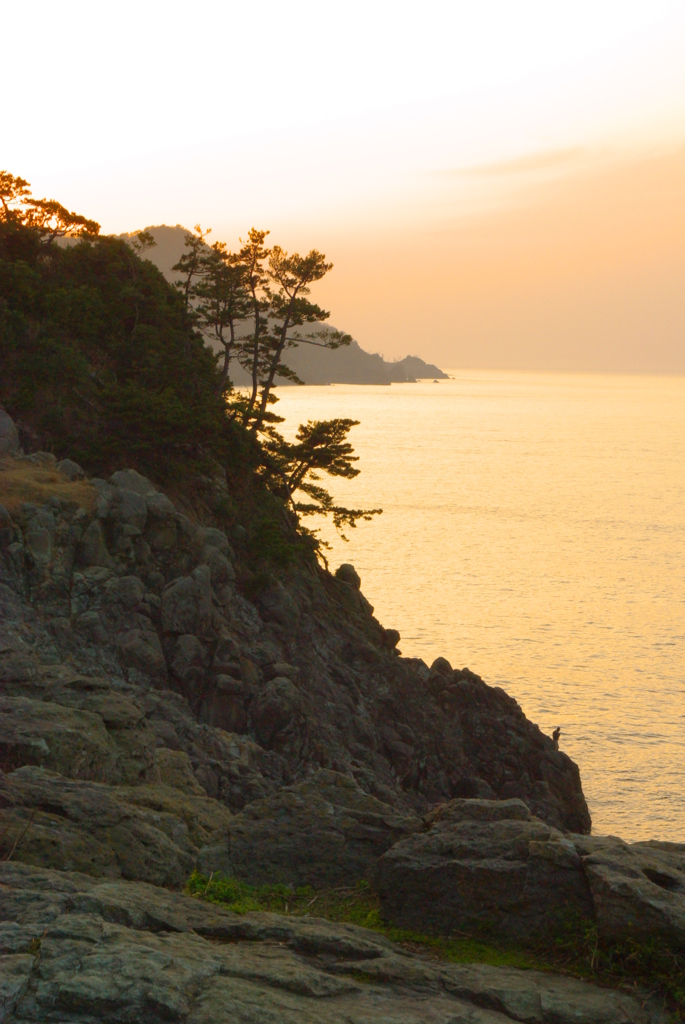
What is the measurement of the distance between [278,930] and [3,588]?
16.8 meters

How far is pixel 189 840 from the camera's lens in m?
11.5

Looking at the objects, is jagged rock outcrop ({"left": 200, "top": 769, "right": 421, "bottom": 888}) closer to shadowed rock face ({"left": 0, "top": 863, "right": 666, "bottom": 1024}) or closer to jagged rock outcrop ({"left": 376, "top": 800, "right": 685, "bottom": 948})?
jagged rock outcrop ({"left": 376, "top": 800, "right": 685, "bottom": 948})

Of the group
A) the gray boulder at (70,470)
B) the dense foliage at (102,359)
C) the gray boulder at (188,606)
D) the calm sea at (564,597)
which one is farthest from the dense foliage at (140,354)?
the calm sea at (564,597)

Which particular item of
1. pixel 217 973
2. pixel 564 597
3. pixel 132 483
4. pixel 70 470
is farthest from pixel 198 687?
pixel 564 597

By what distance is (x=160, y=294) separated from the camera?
147 feet

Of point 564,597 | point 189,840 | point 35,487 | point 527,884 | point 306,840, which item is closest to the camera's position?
point 527,884

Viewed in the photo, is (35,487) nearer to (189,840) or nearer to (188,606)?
(188,606)

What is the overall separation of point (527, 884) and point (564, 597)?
60.6 metres

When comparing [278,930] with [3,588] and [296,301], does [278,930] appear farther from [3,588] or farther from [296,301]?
[296,301]

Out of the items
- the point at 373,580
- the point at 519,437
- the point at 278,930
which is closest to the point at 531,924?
the point at 278,930

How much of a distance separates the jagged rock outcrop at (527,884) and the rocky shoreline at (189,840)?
0.02 metres

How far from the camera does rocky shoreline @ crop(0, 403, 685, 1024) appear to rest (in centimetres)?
633

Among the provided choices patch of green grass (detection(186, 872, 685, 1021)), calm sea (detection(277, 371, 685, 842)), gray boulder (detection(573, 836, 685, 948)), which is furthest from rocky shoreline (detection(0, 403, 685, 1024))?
calm sea (detection(277, 371, 685, 842))

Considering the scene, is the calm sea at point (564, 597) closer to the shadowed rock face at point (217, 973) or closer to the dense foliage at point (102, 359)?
the dense foliage at point (102, 359)
